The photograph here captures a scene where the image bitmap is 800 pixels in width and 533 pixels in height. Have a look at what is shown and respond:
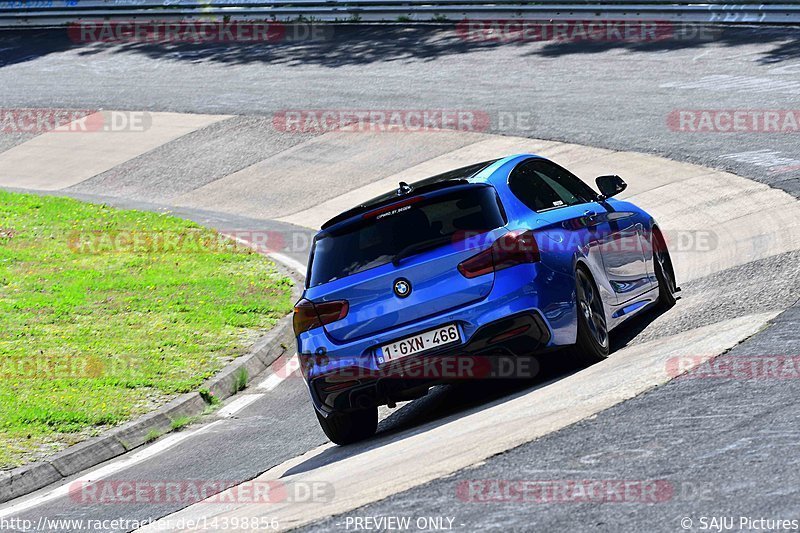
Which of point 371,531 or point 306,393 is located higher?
point 371,531

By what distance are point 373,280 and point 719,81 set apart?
44.1 ft

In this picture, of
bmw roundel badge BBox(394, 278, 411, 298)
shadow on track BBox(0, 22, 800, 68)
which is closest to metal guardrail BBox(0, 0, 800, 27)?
shadow on track BBox(0, 22, 800, 68)

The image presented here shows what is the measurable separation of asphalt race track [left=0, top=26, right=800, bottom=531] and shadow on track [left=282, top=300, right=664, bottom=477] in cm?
4

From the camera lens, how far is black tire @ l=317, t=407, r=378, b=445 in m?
8.62

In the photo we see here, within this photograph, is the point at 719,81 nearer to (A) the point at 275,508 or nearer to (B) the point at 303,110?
(B) the point at 303,110

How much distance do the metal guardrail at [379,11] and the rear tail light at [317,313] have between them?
56.4 feet

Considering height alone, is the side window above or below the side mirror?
above

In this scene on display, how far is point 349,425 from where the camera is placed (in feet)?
28.5

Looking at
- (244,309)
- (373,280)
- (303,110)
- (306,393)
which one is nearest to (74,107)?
(303,110)

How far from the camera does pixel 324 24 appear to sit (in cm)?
2997

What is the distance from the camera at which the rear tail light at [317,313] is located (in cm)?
829
